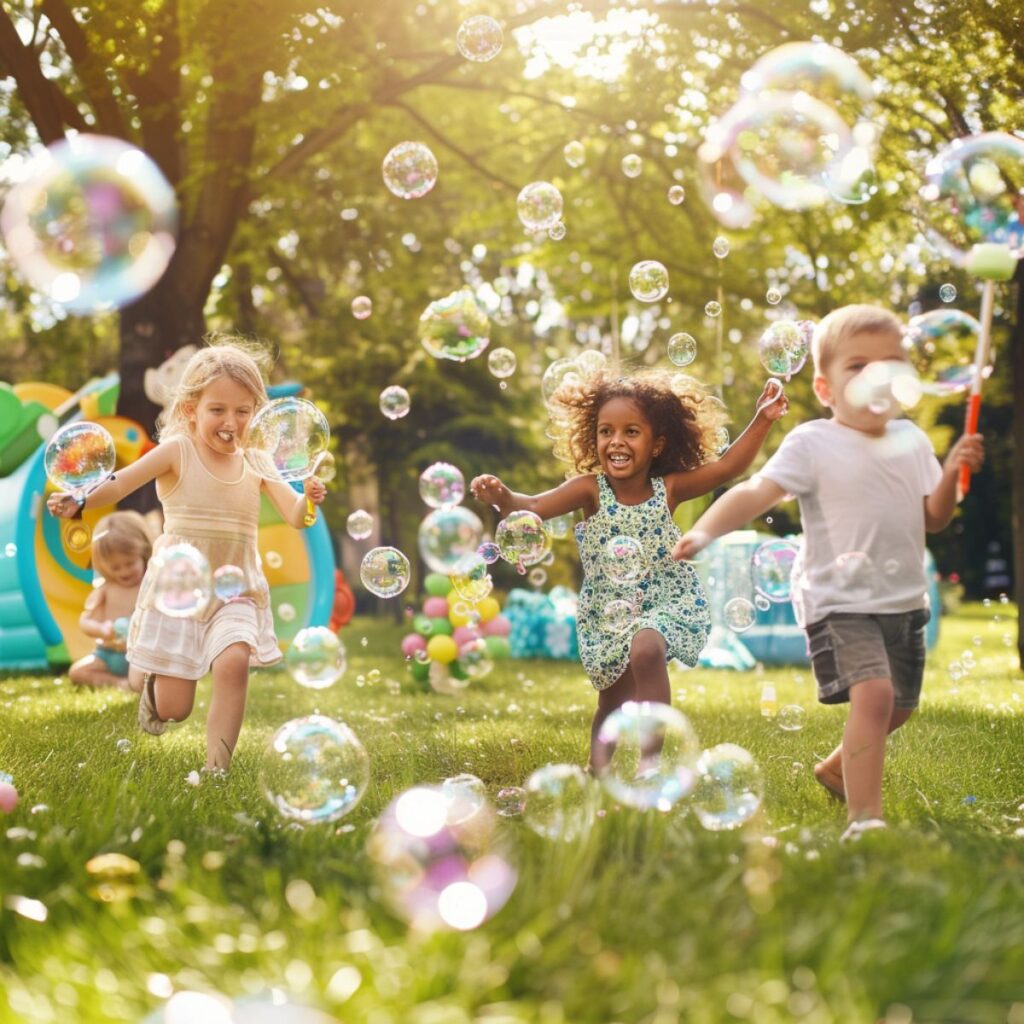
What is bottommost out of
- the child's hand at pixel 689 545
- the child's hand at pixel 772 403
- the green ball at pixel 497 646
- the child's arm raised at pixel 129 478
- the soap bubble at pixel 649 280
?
the green ball at pixel 497 646

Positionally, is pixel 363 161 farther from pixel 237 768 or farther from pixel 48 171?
pixel 237 768

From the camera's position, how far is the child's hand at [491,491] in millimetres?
4414

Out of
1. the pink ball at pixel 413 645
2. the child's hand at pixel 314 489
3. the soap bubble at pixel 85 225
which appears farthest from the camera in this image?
the pink ball at pixel 413 645

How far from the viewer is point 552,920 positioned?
232cm

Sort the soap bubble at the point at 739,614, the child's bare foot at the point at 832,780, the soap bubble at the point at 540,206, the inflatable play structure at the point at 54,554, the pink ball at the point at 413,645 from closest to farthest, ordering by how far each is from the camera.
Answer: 1. the child's bare foot at the point at 832,780
2. the soap bubble at the point at 739,614
3. the soap bubble at the point at 540,206
4. the pink ball at the point at 413,645
5. the inflatable play structure at the point at 54,554

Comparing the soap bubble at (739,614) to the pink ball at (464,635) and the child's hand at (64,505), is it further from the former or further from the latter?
the child's hand at (64,505)

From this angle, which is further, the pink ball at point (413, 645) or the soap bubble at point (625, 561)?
the pink ball at point (413, 645)

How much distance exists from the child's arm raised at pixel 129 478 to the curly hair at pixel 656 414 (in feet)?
4.87

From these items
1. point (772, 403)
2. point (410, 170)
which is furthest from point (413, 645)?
point (772, 403)

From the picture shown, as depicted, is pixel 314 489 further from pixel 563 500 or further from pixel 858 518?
pixel 858 518

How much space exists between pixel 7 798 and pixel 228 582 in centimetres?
129

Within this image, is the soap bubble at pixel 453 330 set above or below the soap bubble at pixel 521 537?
above

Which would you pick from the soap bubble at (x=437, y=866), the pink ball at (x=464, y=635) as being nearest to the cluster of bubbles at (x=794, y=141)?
the soap bubble at (x=437, y=866)

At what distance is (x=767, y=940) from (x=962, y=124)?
583 centimetres
